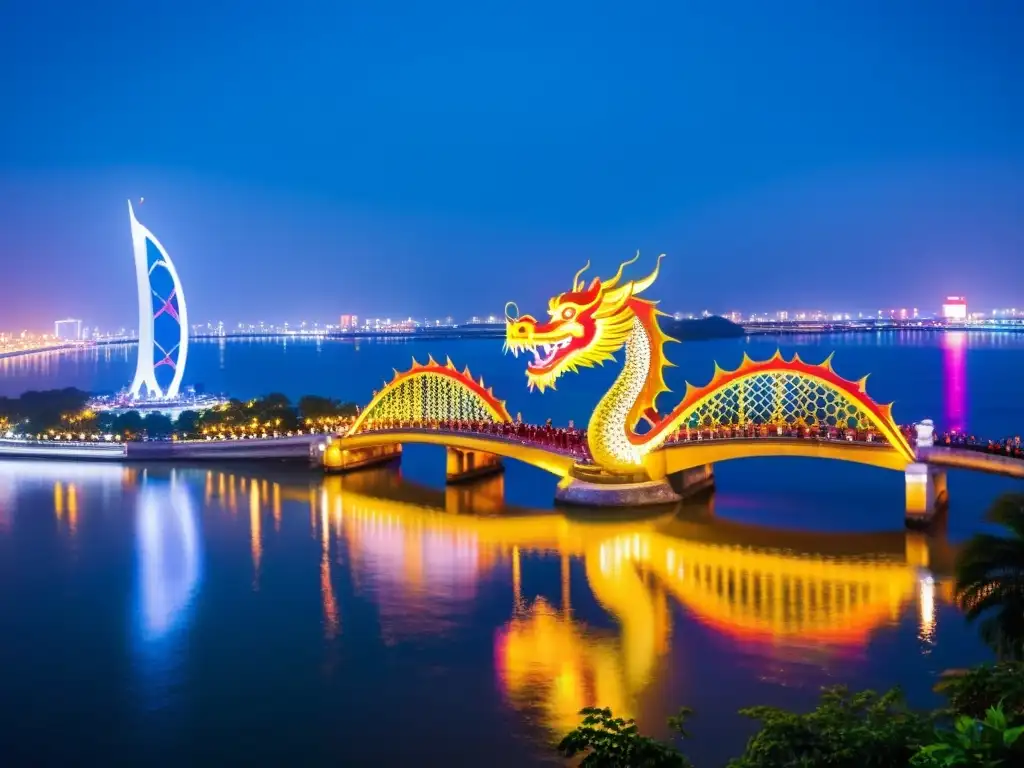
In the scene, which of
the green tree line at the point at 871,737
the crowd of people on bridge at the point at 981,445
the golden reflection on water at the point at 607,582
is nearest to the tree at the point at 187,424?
the golden reflection on water at the point at 607,582

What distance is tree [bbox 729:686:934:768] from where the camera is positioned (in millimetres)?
6992

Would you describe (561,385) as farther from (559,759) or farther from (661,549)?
(559,759)

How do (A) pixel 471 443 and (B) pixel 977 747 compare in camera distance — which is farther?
(A) pixel 471 443

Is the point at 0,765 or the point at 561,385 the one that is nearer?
the point at 0,765

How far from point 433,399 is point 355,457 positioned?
3737 millimetres

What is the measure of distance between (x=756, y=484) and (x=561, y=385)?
53458 millimetres

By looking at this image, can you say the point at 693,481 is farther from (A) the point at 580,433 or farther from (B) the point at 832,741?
(B) the point at 832,741

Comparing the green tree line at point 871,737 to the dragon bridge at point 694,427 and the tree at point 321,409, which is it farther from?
the tree at point 321,409

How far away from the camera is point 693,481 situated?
1240 inches

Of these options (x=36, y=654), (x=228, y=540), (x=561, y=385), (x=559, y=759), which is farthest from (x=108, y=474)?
(x=561, y=385)

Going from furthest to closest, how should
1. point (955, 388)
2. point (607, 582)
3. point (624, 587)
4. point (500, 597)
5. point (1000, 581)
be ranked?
point (955, 388), point (607, 582), point (624, 587), point (500, 597), point (1000, 581)

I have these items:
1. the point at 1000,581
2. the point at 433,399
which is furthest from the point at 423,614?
the point at 433,399

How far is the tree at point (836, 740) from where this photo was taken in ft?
22.9

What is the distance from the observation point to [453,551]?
25.0 m
